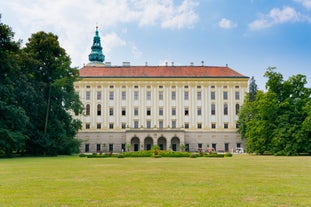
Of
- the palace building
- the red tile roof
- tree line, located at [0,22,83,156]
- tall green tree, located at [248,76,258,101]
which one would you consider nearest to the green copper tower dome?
the red tile roof

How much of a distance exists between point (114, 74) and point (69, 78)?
27.4 meters

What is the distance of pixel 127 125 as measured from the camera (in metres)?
71.6

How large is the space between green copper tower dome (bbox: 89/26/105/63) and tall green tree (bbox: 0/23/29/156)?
6030 cm

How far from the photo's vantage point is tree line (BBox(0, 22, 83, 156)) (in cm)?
3653

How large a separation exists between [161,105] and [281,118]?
2876cm

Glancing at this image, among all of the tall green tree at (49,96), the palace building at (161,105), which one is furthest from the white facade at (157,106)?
the tall green tree at (49,96)

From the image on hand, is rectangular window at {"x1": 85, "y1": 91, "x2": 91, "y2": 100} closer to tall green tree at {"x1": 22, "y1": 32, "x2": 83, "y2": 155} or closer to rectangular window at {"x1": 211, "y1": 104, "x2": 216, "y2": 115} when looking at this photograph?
rectangular window at {"x1": 211, "y1": 104, "x2": 216, "y2": 115}

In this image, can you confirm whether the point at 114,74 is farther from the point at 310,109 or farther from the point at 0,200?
the point at 0,200

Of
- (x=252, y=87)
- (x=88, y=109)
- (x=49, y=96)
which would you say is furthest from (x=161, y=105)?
(x=49, y=96)

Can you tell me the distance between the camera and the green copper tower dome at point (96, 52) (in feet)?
325

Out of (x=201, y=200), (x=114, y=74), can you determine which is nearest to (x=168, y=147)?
(x=114, y=74)

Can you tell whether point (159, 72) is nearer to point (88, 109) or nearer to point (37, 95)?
point (88, 109)

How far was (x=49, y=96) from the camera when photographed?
143 ft

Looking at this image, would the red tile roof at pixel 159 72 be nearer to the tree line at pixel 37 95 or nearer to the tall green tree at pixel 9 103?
the tree line at pixel 37 95
